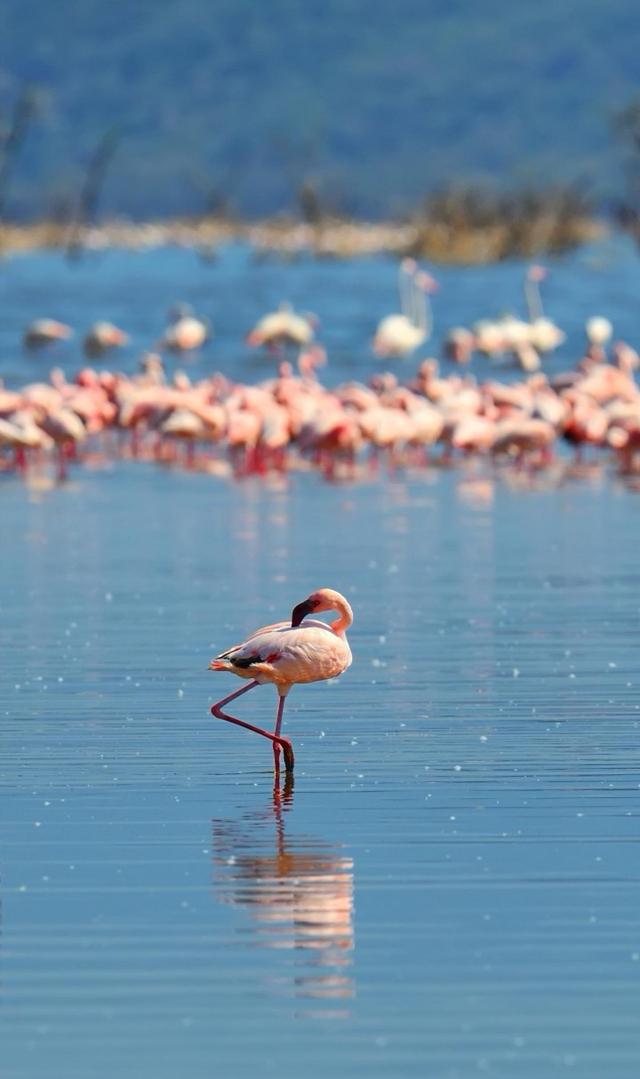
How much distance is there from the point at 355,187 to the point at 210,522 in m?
89.9

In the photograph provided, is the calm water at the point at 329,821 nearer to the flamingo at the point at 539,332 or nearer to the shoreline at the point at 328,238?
the flamingo at the point at 539,332

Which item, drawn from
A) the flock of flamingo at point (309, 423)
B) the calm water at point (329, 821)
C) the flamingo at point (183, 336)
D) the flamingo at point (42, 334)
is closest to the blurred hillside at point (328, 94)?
the flamingo at point (42, 334)

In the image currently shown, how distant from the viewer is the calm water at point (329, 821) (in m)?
6.47

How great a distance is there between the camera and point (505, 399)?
26.5 m

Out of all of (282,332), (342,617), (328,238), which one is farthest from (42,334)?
(328,238)

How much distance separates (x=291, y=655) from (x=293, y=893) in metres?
1.87

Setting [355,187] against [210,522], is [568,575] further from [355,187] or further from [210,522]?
[355,187]

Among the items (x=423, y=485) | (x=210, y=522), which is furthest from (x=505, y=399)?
(x=210, y=522)

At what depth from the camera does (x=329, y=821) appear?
28.4 ft

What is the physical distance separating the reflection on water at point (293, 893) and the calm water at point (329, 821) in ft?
0.04

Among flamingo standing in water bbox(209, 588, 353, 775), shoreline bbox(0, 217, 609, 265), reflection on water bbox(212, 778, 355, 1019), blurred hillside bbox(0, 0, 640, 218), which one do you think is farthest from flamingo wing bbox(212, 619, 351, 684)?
blurred hillside bbox(0, 0, 640, 218)

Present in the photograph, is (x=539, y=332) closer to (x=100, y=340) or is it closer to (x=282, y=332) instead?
(x=282, y=332)

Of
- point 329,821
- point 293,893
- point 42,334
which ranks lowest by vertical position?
point 293,893

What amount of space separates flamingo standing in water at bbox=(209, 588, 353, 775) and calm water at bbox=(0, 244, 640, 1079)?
0.95 ft
